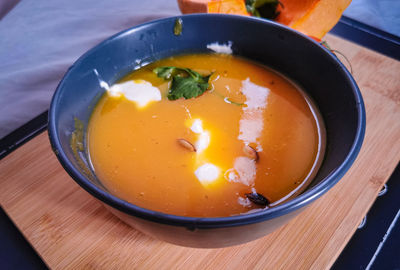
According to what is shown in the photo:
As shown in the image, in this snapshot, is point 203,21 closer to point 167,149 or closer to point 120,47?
point 120,47

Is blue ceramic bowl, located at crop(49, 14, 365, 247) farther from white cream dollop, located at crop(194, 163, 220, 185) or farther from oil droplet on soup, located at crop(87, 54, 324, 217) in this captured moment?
white cream dollop, located at crop(194, 163, 220, 185)

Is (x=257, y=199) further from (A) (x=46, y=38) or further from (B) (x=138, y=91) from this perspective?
(A) (x=46, y=38)

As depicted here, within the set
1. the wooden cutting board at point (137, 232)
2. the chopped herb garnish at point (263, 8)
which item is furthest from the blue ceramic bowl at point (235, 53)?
the chopped herb garnish at point (263, 8)

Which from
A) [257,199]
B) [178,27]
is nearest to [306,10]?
[178,27]

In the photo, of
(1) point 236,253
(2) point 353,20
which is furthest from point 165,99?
(2) point 353,20

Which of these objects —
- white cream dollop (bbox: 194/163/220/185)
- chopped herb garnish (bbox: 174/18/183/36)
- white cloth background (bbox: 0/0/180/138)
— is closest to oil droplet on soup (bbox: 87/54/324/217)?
white cream dollop (bbox: 194/163/220/185)
